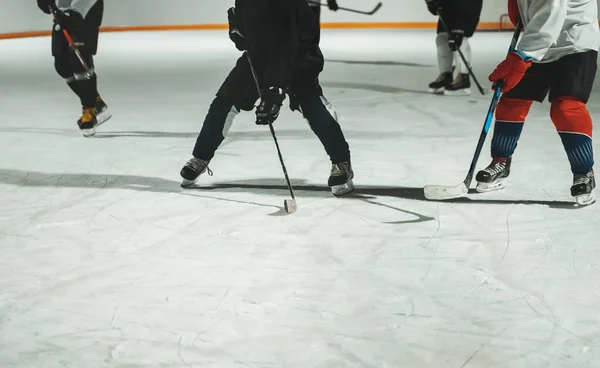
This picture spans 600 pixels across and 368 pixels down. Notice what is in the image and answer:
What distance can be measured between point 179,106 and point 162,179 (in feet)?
7.01

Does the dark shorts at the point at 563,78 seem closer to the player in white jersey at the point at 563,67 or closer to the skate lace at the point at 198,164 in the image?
the player in white jersey at the point at 563,67

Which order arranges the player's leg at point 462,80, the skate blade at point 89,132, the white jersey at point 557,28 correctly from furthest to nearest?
the player's leg at point 462,80, the skate blade at point 89,132, the white jersey at point 557,28

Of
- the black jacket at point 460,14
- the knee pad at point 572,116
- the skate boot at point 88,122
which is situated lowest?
the skate boot at point 88,122

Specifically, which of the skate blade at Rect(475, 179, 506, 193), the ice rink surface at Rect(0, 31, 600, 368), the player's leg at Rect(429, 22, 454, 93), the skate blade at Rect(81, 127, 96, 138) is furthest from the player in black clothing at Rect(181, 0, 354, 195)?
the player's leg at Rect(429, 22, 454, 93)

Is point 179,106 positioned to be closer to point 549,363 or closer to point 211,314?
point 211,314

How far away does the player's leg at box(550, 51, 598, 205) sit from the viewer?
8.70 feet

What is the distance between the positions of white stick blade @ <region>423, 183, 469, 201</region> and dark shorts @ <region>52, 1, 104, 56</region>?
2.11 metres

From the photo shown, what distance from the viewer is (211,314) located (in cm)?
183

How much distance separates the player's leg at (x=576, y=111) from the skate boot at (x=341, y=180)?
2.43 feet

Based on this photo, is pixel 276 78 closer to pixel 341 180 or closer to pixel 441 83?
pixel 341 180

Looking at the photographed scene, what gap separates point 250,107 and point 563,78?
1116mm

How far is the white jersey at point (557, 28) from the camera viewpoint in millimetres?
2516

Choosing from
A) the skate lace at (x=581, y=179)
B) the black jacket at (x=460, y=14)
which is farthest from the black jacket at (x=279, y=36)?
the black jacket at (x=460, y=14)

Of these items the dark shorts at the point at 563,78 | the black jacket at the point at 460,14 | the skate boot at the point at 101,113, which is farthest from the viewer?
the black jacket at the point at 460,14
